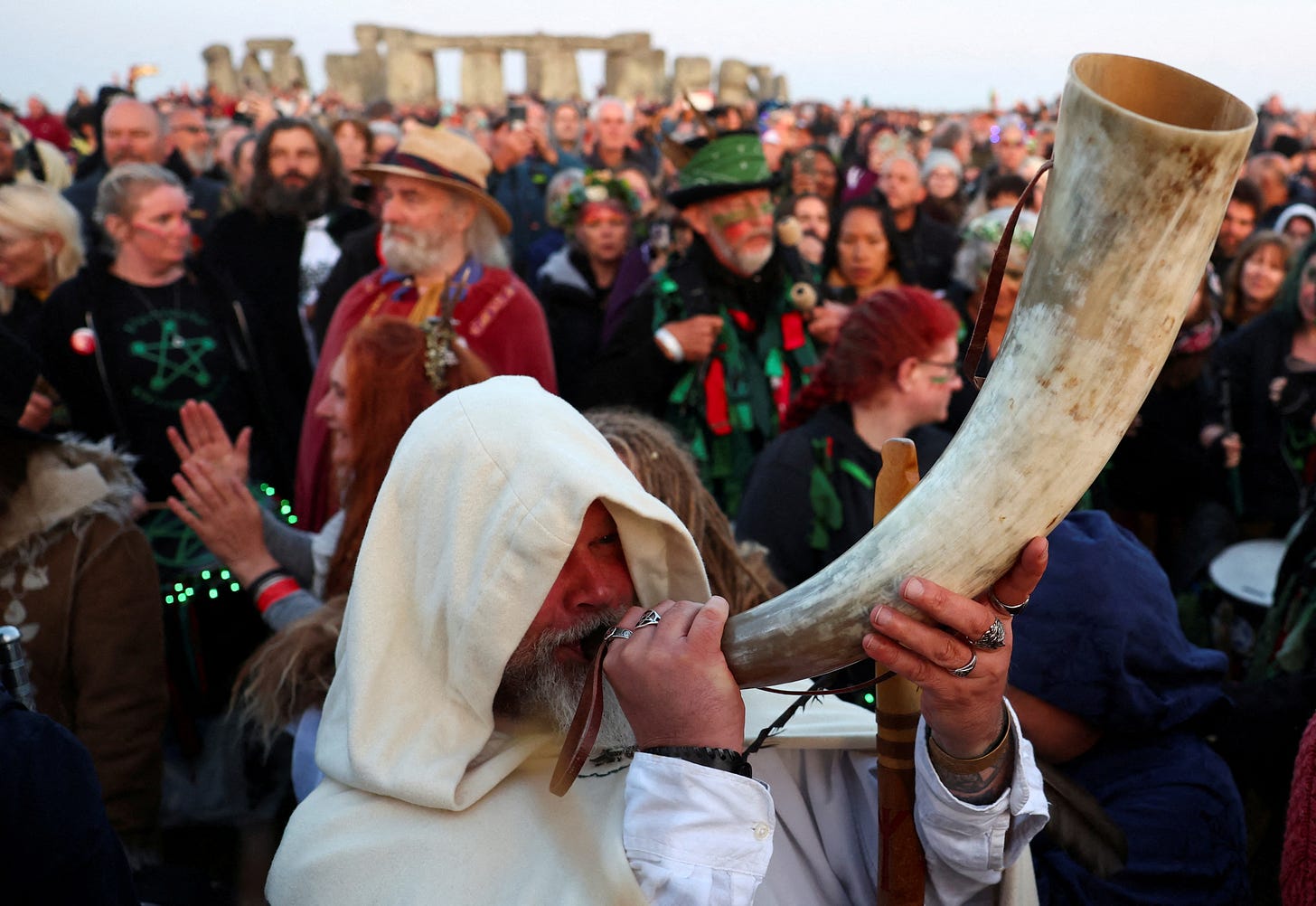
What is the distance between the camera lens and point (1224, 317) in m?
5.86

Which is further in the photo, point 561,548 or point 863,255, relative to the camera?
point 863,255

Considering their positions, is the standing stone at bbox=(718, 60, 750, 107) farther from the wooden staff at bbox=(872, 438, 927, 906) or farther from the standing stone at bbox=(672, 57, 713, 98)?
the wooden staff at bbox=(872, 438, 927, 906)

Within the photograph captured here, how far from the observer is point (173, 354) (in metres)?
3.85

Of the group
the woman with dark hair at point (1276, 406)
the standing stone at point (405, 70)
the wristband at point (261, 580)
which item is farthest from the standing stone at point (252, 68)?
the wristband at point (261, 580)

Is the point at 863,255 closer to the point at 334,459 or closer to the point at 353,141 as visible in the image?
the point at 334,459

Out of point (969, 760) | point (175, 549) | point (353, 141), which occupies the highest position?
point (969, 760)

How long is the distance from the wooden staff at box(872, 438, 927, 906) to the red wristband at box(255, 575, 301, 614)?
1.78 meters


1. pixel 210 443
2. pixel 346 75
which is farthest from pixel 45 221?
pixel 346 75

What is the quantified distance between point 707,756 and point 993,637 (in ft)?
1.18

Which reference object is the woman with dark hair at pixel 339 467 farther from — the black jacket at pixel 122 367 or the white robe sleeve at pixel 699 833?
the white robe sleeve at pixel 699 833

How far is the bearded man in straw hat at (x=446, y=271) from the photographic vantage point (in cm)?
417

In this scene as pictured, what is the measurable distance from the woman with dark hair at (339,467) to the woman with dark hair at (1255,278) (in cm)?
443

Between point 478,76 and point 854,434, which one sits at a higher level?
point 854,434

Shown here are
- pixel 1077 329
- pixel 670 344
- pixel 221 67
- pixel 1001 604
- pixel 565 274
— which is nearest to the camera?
pixel 1077 329
